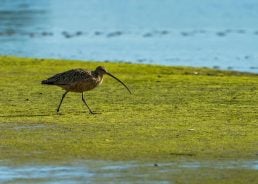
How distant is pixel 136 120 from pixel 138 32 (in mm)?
28925

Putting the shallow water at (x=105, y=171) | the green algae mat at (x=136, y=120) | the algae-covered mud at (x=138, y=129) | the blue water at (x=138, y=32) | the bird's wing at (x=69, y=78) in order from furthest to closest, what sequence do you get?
1. the blue water at (x=138, y=32)
2. the bird's wing at (x=69, y=78)
3. the green algae mat at (x=136, y=120)
4. the algae-covered mud at (x=138, y=129)
5. the shallow water at (x=105, y=171)

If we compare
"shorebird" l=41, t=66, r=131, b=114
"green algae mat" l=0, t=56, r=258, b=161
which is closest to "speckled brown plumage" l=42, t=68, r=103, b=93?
"shorebird" l=41, t=66, r=131, b=114

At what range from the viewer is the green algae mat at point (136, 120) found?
10.6 m

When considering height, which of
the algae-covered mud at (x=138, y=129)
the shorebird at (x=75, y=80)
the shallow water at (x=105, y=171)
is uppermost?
the shorebird at (x=75, y=80)

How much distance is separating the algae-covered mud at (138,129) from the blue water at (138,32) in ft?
30.0

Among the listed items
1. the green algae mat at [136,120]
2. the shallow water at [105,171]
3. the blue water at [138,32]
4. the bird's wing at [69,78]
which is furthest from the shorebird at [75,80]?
the blue water at [138,32]

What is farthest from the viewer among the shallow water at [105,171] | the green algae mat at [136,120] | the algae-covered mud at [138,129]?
the green algae mat at [136,120]

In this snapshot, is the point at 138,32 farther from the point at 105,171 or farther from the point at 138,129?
the point at 105,171

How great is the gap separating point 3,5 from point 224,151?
158 feet

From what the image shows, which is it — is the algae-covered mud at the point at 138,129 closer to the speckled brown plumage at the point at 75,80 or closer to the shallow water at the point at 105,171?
the shallow water at the point at 105,171

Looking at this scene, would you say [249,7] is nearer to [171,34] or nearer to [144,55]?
[171,34]

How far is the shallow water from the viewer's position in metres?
9.12

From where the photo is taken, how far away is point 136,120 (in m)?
12.9

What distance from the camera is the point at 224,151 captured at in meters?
10.6
